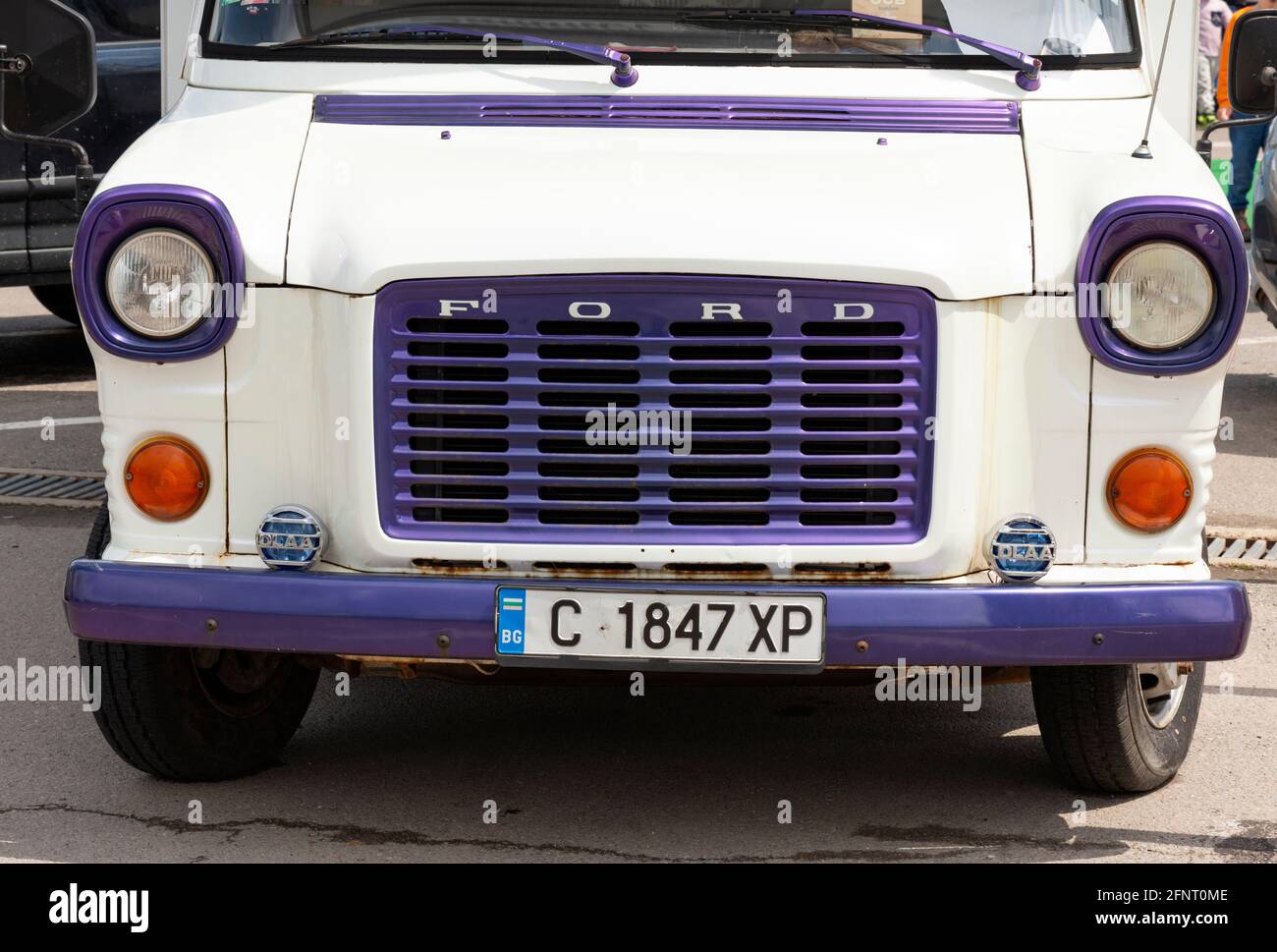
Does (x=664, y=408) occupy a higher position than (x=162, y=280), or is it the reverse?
(x=162, y=280)

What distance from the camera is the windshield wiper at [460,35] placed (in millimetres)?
4445

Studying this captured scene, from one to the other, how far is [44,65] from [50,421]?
4529 millimetres

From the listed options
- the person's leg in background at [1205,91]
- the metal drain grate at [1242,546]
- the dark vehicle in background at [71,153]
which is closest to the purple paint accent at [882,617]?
the metal drain grate at [1242,546]

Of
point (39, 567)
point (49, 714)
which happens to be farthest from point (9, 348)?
point (49, 714)

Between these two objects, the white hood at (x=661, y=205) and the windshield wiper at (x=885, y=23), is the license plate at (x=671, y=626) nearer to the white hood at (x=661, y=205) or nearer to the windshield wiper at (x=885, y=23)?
the white hood at (x=661, y=205)

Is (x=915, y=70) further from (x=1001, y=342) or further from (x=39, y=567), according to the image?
(x=39, y=567)

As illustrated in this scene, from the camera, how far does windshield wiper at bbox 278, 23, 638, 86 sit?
445cm

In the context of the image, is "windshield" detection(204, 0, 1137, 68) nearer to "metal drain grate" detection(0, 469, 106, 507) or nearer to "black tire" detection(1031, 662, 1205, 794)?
"black tire" detection(1031, 662, 1205, 794)

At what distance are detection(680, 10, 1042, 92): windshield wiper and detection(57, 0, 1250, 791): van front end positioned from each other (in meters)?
0.41

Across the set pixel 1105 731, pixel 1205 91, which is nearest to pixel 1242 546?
pixel 1105 731

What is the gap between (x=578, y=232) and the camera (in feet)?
12.7

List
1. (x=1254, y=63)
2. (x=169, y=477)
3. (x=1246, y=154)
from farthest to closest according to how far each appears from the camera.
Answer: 1. (x=1246, y=154)
2. (x=1254, y=63)
3. (x=169, y=477)

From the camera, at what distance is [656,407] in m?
3.89

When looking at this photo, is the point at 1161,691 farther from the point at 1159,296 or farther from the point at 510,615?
the point at 510,615
